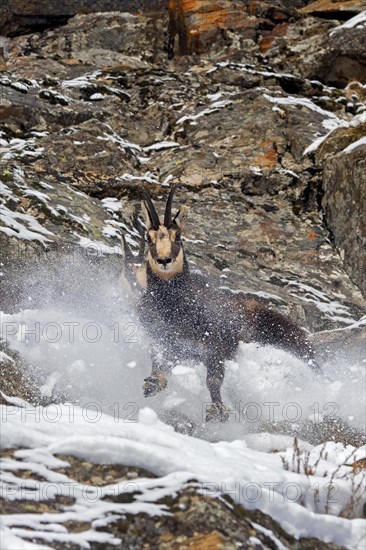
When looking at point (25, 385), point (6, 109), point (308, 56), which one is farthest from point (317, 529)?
point (308, 56)

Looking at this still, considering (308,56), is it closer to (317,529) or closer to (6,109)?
(6,109)

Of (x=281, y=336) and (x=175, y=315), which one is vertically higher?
(x=175, y=315)

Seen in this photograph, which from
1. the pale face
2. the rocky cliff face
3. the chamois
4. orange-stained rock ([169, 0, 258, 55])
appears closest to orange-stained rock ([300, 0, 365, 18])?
the rocky cliff face

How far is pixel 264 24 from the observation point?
19.4 m

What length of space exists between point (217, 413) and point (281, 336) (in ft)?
5.40

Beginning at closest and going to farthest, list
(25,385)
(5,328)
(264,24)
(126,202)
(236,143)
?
(25,385) → (5,328) → (126,202) → (236,143) → (264,24)

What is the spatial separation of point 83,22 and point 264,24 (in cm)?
486

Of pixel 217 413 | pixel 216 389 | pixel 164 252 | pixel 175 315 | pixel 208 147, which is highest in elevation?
pixel 164 252

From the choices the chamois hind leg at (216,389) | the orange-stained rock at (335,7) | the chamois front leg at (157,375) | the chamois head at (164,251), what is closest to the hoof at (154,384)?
the chamois front leg at (157,375)

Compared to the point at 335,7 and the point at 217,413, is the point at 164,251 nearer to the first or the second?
the point at 217,413

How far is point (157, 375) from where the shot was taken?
299 inches

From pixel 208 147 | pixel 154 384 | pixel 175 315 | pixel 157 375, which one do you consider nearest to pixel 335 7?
pixel 208 147

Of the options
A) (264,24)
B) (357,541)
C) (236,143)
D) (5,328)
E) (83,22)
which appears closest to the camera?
(357,541)

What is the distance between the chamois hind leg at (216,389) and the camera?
7.24m
